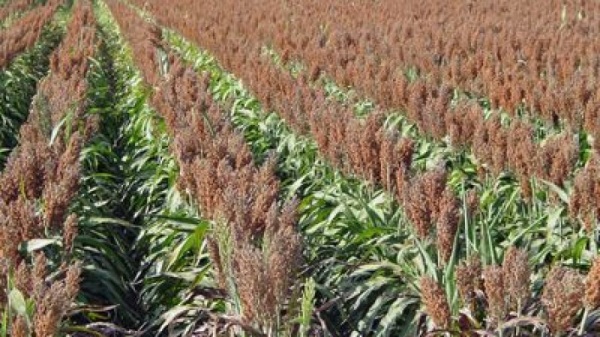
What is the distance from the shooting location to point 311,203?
5223mm

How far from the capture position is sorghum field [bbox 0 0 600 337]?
3008mm

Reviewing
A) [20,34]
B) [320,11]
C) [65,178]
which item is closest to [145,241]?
[65,178]

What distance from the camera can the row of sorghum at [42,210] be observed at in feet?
8.69

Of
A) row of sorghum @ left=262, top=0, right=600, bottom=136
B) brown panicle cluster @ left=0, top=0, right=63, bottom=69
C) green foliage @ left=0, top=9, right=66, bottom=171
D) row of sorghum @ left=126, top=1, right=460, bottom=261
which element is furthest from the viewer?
brown panicle cluster @ left=0, top=0, right=63, bottom=69

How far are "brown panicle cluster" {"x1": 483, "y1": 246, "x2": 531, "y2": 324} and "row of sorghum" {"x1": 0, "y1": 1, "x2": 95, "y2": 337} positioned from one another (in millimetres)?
1416

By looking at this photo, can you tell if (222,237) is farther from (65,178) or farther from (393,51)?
(393,51)

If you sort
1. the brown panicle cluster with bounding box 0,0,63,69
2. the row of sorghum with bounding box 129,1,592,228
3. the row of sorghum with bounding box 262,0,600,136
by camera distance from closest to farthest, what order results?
the row of sorghum with bounding box 129,1,592,228 < the row of sorghum with bounding box 262,0,600,136 < the brown panicle cluster with bounding box 0,0,63,69

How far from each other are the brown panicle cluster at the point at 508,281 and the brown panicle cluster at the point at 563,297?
0.28 ft

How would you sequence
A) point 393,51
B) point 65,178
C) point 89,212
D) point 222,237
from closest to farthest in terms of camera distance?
point 222,237 → point 65,178 → point 89,212 → point 393,51

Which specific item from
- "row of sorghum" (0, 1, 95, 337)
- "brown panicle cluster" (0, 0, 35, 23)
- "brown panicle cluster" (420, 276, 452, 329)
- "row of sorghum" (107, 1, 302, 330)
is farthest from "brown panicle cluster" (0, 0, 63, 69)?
"brown panicle cluster" (420, 276, 452, 329)

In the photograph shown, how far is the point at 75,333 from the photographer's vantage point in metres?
3.78

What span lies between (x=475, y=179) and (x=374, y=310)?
6.56 ft

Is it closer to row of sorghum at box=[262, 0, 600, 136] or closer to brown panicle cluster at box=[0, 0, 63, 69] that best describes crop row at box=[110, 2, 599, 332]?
row of sorghum at box=[262, 0, 600, 136]

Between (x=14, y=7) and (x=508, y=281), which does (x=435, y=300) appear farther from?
(x=14, y=7)
